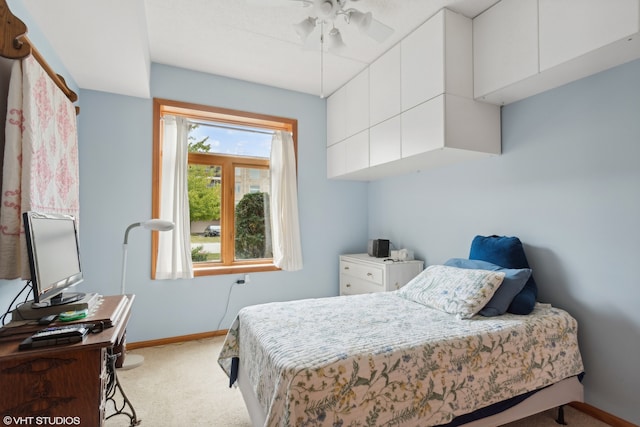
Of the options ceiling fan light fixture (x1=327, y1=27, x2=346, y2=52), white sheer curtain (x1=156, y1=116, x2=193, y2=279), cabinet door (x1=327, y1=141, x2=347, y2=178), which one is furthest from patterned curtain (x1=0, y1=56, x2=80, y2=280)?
cabinet door (x1=327, y1=141, x2=347, y2=178)

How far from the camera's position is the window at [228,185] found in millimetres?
3379

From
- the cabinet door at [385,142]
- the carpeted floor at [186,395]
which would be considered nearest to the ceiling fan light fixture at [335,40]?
the cabinet door at [385,142]

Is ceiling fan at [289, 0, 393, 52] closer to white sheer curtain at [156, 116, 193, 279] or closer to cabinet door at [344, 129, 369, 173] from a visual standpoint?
cabinet door at [344, 129, 369, 173]

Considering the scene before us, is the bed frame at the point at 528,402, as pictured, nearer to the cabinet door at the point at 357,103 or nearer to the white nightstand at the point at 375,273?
the white nightstand at the point at 375,273

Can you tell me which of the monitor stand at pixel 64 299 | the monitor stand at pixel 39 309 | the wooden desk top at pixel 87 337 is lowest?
the wooden desk top at pixel 87 337

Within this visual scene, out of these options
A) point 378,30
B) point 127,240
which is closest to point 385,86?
point 378,30

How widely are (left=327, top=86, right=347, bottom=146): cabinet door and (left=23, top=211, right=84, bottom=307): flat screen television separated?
104 inches

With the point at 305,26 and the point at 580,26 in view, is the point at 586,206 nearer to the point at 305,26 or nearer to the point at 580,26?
the point at 580,26

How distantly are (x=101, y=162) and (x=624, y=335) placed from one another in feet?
13.4

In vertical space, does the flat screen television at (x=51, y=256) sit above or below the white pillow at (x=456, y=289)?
above

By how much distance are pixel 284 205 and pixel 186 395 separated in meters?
1.99

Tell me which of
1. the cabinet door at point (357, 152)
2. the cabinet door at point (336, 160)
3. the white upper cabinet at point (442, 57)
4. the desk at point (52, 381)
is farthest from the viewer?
the cabinet door at point (336, 160)

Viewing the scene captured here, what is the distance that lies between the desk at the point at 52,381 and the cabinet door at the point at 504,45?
2647 mm

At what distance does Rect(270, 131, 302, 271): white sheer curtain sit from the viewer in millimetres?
3551
